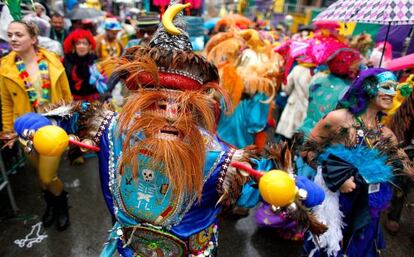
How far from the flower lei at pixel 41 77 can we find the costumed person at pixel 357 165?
90.8 inches

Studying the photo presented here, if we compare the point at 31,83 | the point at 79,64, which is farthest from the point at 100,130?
the point at 79,64

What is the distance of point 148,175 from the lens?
4.92 ft

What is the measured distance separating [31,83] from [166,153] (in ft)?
7.15

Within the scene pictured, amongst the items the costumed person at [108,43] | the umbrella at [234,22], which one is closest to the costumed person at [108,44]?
the costumed person at [108,43]

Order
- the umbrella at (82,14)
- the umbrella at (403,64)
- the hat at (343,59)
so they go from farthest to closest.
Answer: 1. the umbrella at (82,14)
2. the hat at (343,59)
3. the umbrella at (403,64)

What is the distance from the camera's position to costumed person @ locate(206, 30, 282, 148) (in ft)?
11.1

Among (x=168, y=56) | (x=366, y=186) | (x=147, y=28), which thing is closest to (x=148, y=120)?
(x=168, y=56)

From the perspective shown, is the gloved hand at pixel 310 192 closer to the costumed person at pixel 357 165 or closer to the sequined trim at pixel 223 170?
the sequined trim at pixel 223 170

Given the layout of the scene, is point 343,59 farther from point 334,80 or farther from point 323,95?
point 323,95

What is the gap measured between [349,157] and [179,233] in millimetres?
1183

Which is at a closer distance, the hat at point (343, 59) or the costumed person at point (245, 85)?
the hat at point (343, 59)

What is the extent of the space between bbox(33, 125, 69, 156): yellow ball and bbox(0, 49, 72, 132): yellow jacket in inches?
65.4

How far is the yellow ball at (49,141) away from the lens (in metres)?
1.26

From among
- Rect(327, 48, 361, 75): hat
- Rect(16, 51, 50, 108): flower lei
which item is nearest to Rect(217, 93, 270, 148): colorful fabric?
Rect(327, 48, 361, 75): hat
